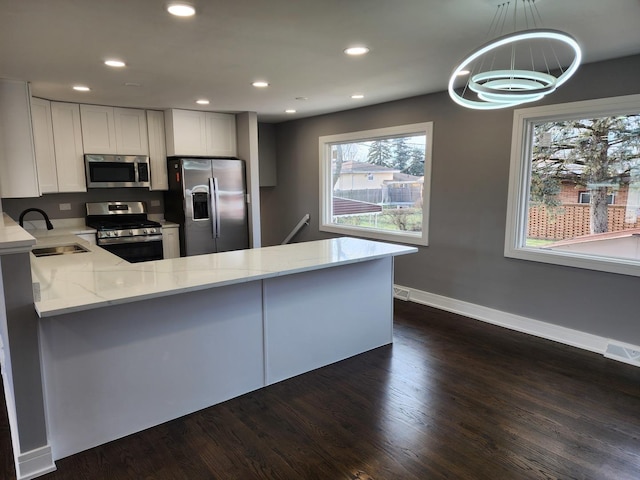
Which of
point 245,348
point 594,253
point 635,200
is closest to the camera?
point 245,348

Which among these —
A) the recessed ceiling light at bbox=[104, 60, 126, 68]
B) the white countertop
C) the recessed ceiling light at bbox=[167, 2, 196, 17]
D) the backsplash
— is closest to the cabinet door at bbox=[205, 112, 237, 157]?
the backsplash

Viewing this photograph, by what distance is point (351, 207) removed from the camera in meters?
5.96

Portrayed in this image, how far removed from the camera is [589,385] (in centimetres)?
294

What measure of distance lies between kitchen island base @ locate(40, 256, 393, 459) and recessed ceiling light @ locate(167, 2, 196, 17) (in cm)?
159

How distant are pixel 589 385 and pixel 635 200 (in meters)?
1.55

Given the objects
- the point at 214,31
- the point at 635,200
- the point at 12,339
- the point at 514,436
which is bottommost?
the point at 514,436

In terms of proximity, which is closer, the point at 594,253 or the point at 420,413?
the point at 420,413

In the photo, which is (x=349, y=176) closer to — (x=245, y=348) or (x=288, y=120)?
(x=288, y=120)

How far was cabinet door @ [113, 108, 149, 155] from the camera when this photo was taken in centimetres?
512

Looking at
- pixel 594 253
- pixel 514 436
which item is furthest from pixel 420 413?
pixel 594 253

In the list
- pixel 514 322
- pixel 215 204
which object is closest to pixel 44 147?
pixel 215 204

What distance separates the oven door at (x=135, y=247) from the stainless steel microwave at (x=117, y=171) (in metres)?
0.74

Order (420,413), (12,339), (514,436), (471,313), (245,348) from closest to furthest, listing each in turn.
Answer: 1. (12,339)
2. (514,436)
3. (420,413)
4. (245,348)
5. (471,313)

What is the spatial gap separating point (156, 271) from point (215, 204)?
2923 mm
